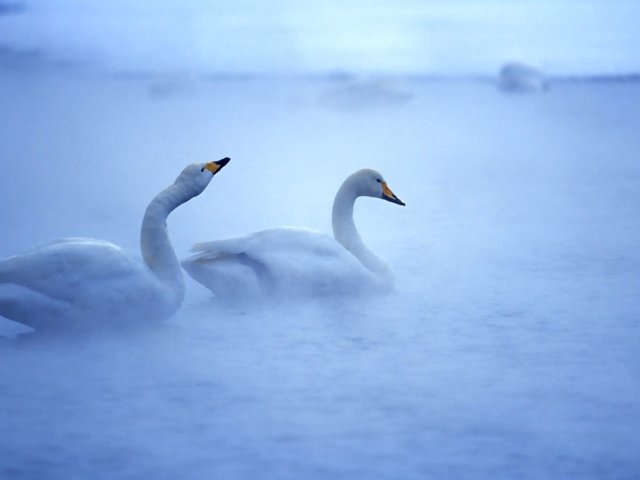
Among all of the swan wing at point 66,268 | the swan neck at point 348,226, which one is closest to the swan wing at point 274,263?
the swan neck at point 348,226

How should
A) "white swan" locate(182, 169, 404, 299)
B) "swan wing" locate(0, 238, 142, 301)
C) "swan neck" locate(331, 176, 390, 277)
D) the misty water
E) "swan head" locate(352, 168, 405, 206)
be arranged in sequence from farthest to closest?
1. "swan head" locate(352, 168, 405, 206)
2. "swan neck" locate(331, 176, 390, 277)
3. "white swan" locate(182, 169, 404, 299)
4. "swan wing" locate(0, 238, 142, 301)
5. the misty water

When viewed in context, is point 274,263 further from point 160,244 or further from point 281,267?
point 160,244

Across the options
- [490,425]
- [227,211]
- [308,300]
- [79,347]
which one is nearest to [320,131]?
[227,211]

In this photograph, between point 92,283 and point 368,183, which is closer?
point 92,283

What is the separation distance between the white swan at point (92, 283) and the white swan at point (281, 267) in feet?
1.06

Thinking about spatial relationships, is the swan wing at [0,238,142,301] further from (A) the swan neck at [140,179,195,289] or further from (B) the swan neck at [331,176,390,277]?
(B) the swan neck at [331,176,390,277]

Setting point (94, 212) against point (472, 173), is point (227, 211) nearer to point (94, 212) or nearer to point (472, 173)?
point (94, 212)

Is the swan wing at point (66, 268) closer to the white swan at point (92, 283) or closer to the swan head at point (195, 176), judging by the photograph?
the white swan at point (92, 283)

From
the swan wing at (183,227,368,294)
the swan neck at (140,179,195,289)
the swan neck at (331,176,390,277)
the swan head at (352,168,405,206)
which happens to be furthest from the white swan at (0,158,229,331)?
the swan head at (352,168,405,206)

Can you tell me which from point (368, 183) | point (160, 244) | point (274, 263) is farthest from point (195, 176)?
point (368, 183)

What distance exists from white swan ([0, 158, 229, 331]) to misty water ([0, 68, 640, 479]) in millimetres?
88

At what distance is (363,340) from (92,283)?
93 centimetres

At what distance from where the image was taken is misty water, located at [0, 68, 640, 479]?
2.53 m

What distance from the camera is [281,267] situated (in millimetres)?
4008
